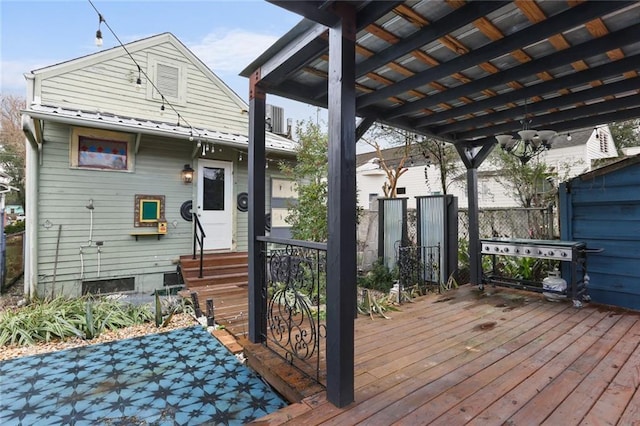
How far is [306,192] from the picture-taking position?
5879 mm

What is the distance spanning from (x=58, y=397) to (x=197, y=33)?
7.37 m

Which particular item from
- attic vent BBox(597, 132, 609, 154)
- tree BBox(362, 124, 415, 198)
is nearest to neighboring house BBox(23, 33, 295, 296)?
tree BBox(362, 124, 415, 198)

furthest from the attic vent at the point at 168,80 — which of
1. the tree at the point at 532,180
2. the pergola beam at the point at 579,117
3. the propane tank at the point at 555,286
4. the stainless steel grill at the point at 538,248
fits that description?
the tree at the point at 532,180

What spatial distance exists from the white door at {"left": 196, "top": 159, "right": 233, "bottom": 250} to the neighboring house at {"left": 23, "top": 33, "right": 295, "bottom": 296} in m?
0.02

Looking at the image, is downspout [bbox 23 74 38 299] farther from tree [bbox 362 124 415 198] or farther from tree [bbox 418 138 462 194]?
tree [bbox 418 138 462 194]

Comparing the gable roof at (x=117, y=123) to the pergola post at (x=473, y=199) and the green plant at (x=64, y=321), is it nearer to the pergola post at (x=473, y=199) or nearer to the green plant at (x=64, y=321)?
the green plant at (x=64, y=321)

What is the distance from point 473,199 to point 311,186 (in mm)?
2868

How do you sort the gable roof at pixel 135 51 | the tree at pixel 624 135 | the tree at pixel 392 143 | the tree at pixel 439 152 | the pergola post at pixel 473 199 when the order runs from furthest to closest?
the tree at pixel 624 135
the tree at pixel 392 143
the tree at pixel 439 152
the gable roof at pixel 135 51
the pergola post at pixel 473 199

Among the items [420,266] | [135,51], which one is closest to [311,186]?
[420,266]

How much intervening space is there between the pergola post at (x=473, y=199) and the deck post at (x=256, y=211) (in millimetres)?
3541

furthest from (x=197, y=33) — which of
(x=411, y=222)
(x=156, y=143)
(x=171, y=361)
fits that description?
(x=171, y=361)

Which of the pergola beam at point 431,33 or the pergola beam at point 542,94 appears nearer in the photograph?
the pergola beam at point 431,33

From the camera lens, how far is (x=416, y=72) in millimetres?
2855

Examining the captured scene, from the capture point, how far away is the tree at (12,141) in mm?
11594
